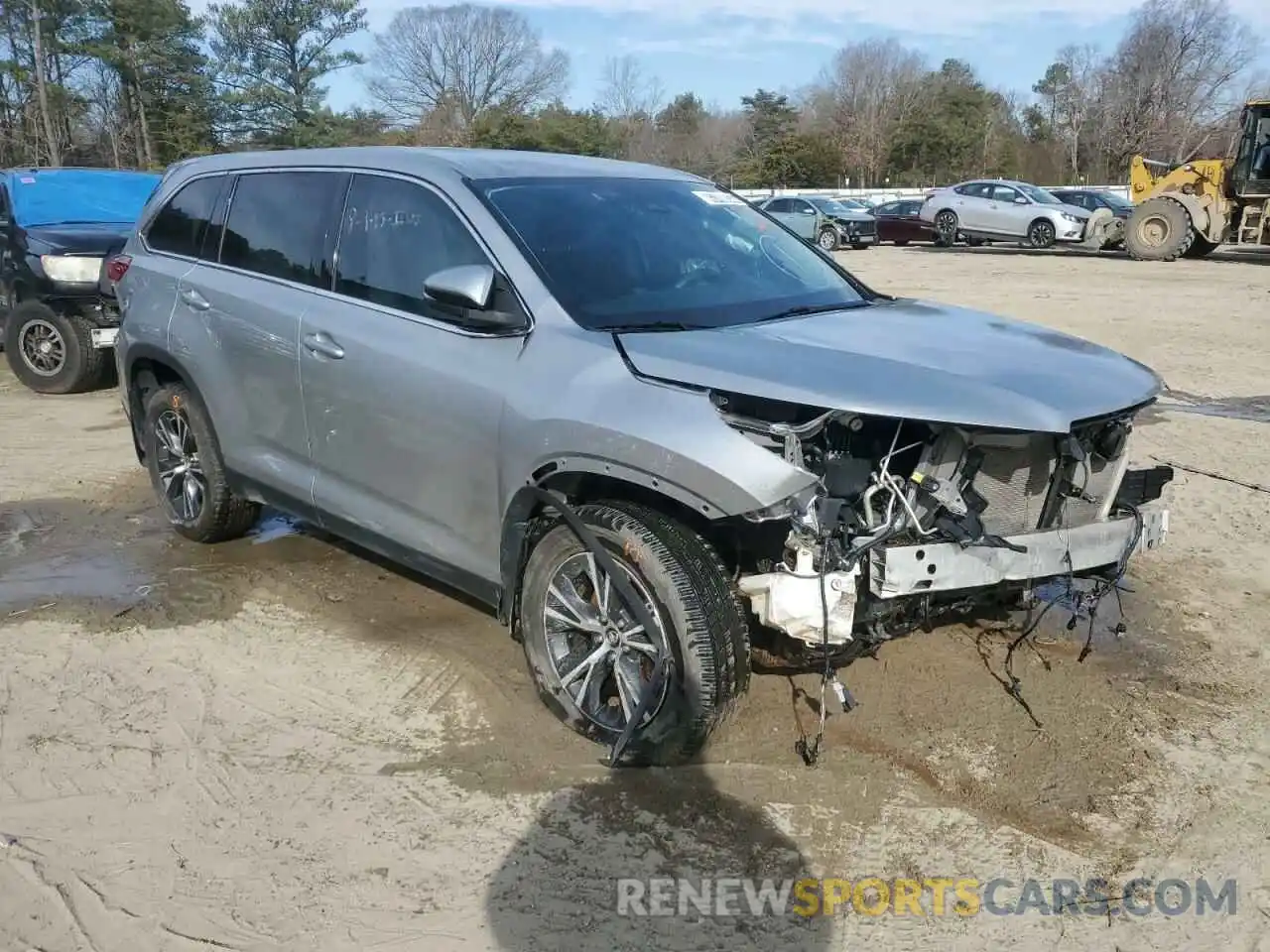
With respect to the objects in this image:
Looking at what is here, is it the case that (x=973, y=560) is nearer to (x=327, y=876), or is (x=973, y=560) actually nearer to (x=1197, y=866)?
(x=1197, y=866)

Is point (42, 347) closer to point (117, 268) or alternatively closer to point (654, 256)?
point (117, 268)

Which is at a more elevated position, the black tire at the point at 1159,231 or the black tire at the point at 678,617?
the black tire at the point at 678,617

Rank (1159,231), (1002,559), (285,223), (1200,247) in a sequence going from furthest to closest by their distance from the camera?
(1200,247) → (1159,231) → (285,223) → (1002,559)

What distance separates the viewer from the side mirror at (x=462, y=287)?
11.8ft

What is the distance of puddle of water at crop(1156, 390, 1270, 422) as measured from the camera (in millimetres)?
8219

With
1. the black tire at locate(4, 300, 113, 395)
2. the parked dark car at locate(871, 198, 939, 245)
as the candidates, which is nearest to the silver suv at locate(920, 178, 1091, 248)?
the parked dark car at locate(871, 198, 939, 245)

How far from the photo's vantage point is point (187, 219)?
544 centimetres

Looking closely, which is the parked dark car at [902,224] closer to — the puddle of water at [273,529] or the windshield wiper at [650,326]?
the puddle of water at [273,529]

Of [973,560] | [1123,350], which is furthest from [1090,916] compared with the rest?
[1123,350]

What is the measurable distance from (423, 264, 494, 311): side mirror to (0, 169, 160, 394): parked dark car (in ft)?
22.0

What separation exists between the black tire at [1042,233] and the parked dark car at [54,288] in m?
23.2

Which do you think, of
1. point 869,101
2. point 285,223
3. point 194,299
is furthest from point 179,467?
point 869,101

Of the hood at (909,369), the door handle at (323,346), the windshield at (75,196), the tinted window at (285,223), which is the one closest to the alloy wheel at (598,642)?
the hood at (909,369)

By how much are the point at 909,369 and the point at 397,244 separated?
2.09 m
